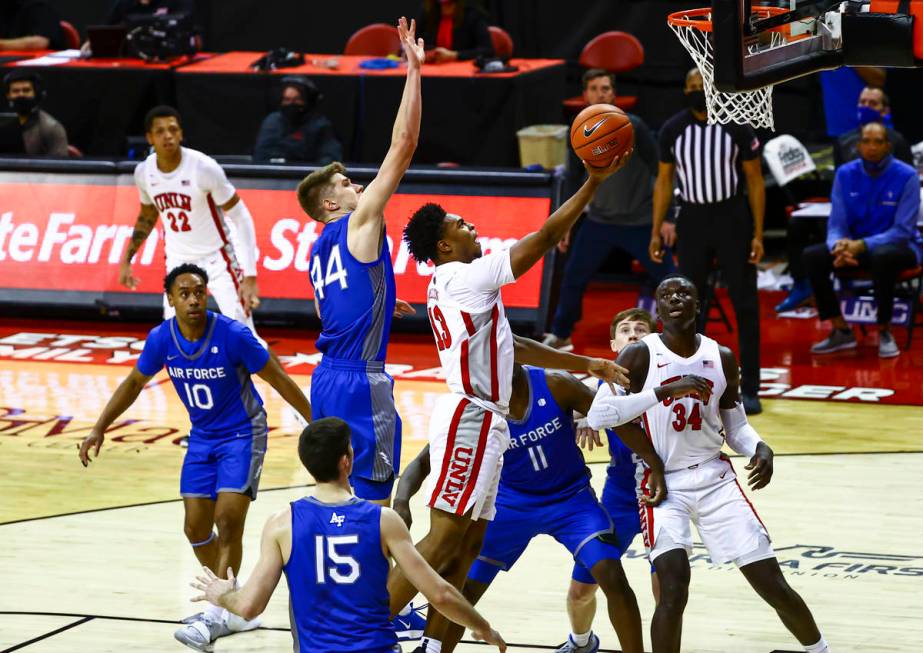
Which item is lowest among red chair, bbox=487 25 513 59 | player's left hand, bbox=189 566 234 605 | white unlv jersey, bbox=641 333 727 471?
player's left hand, bbox=189 566 234 605

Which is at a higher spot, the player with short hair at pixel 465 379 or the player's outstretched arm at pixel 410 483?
the player with short hair at pixel 465 379

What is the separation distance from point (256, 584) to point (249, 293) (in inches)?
219

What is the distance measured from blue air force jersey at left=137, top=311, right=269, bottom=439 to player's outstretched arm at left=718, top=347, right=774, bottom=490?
85.6 inches

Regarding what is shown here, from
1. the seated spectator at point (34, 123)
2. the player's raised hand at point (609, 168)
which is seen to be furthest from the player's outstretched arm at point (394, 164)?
the seated spectator at point (34, 123)

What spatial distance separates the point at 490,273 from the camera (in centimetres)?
615

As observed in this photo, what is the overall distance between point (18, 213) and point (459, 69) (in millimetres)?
4234

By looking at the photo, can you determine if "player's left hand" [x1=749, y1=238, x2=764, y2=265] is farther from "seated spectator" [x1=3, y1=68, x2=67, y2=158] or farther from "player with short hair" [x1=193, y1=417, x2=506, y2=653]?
"seated spectator" [x1=3, y1=68, x2=67, y2=158]

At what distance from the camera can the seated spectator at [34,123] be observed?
1416 centimetres

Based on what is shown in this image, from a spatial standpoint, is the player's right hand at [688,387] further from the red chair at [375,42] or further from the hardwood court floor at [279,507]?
the red chair at [375,42]

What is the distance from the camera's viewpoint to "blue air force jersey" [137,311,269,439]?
730cm

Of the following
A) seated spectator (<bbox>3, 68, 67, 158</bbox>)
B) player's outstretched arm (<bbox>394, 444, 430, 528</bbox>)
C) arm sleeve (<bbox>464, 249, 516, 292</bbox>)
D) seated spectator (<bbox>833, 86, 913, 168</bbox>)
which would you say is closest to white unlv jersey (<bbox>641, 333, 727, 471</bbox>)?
arm sleeve (<bbox>464, 249, 516, 292</bbox>)

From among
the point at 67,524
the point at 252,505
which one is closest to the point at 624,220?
the point at 252,505

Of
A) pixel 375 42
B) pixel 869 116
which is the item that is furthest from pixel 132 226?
pixel 869 116

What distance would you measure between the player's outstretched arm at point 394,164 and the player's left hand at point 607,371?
107cm
